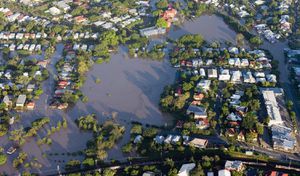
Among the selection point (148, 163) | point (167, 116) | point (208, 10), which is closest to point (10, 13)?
point (208, 10)

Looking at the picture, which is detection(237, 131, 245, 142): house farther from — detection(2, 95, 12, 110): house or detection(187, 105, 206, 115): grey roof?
detection(2, 95, 12, 110): house

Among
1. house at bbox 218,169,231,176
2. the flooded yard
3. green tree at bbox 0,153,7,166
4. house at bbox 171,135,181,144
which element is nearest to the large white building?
house at bbox 218,169,231,176

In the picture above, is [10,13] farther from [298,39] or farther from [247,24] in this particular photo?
[298,39]

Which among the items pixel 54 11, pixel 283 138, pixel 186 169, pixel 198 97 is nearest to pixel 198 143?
pixel 186 169

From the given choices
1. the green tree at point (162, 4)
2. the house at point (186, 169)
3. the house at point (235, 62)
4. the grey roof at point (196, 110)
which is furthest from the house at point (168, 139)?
the green tree at point (162, 4)

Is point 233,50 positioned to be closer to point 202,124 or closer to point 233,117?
point 233,117

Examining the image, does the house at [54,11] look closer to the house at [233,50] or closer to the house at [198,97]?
the house at [233,50]
